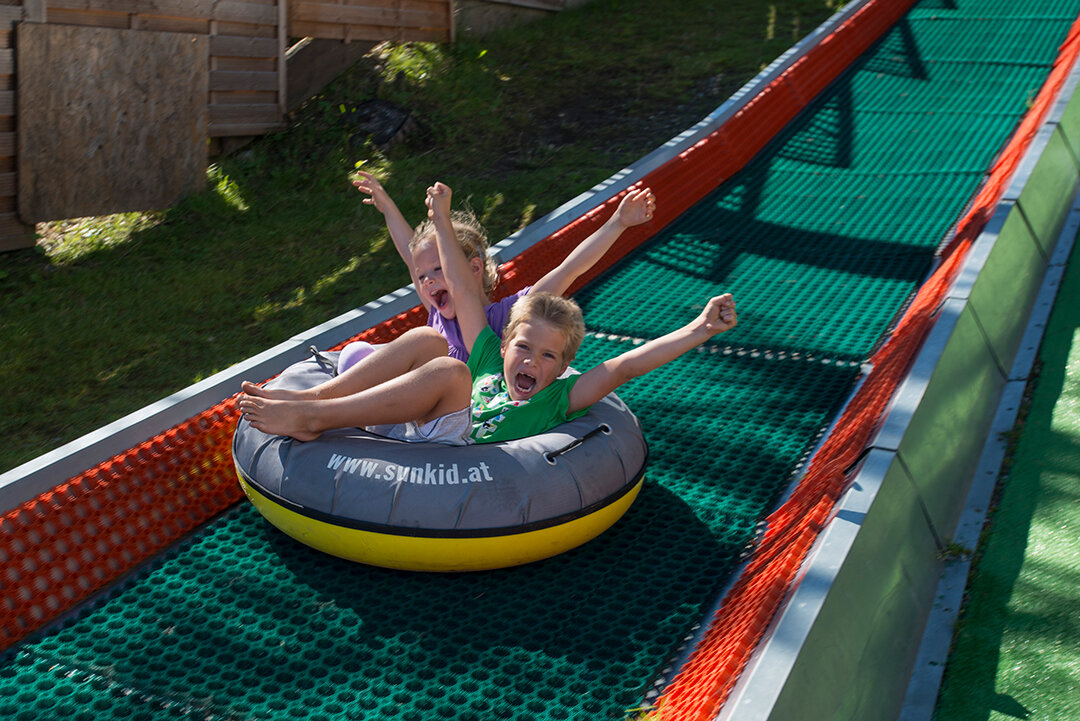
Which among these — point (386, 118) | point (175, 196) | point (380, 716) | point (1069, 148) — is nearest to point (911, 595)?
point (380, 716)

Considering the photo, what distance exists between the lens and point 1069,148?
5.04 m

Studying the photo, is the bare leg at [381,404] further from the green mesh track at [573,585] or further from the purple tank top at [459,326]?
the purple tank top at [459,326]

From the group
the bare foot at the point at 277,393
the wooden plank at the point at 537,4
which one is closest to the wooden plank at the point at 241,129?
the wooden plank at the point at 537,4

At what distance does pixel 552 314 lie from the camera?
301cm

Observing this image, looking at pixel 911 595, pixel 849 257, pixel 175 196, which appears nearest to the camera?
pixel 911 595

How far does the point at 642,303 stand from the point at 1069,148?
2.27 m

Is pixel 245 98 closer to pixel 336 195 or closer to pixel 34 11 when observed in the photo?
pixel 336 195

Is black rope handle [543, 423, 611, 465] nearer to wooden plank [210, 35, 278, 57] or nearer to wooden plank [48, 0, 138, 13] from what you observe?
wooden plank [48, 0, 138, 13]

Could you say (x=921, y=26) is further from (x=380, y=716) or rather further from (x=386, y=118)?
(x=380, y=716)

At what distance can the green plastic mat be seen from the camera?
7.34ft

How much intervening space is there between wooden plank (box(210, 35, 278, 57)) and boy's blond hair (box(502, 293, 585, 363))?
4.65m

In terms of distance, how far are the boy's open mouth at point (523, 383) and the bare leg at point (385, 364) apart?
278mm

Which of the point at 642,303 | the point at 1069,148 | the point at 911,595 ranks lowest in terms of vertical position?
the point at 911,595

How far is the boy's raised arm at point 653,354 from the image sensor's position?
278 cm
